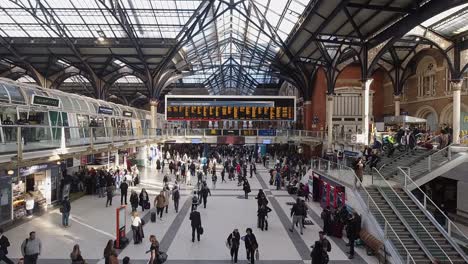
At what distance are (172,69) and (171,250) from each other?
1302 inches

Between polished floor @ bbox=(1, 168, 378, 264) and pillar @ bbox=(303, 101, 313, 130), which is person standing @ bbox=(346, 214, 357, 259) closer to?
polished floor @ bbox=(1, 168, 378, 264)

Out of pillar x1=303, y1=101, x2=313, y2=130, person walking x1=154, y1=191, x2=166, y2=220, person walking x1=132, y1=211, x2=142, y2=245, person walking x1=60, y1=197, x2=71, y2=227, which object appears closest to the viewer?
person walking x1=132, y1=211, x2=142, y2=245

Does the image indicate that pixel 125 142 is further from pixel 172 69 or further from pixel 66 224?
pixel 172 69

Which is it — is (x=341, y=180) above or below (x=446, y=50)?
below

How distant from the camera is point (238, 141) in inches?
1446

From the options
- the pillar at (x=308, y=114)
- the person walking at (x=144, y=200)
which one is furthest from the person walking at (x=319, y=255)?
the pillar at (x=308, y=114)

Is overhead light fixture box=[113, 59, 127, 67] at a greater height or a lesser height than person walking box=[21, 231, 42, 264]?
greater

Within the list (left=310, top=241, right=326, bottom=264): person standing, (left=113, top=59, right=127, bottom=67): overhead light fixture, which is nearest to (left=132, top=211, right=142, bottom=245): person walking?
(left=310, top=241, right=326, bottom=264): person standing

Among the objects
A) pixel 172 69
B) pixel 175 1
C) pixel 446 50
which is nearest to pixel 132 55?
pixel 172 69

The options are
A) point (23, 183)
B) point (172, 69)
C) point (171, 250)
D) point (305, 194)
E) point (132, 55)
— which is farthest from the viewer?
point (172, 69)

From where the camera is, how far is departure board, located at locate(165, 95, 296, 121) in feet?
116

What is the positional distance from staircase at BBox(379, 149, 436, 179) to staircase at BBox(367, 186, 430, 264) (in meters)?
2.46

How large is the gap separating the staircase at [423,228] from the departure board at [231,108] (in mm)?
22873

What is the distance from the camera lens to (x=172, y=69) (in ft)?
137
